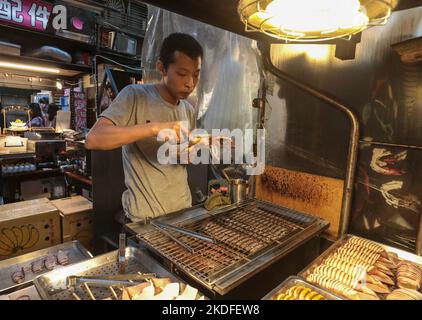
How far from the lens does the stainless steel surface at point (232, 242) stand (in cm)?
138

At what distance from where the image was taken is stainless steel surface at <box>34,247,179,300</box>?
1.23m

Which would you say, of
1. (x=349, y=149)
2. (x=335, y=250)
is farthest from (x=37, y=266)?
(x=349, y=149)

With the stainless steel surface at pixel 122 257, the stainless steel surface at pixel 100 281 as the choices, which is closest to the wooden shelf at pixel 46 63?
the stainless steel surface at pixel 122 257

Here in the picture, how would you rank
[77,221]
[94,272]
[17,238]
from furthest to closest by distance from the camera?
[77,221] → [17,238] → [94,272]

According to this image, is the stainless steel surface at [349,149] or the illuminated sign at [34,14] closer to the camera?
the stainless steel surface at [349,149]

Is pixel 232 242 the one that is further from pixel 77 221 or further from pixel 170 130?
pixel 77 221

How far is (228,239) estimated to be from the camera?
5.75ft

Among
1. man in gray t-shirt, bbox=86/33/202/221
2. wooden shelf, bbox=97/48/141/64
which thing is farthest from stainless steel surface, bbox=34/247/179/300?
wooden shelf, bbox=97/48/141/64

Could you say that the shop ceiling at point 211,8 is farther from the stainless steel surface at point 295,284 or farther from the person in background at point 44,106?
the person in background at point 44,106

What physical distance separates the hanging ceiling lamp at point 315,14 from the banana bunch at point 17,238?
308cm

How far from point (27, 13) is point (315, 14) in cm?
701

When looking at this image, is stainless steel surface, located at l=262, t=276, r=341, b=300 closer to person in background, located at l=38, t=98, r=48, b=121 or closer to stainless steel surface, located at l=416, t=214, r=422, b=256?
stainless steel surface, located at l=416, t=214, r=422, b=256
